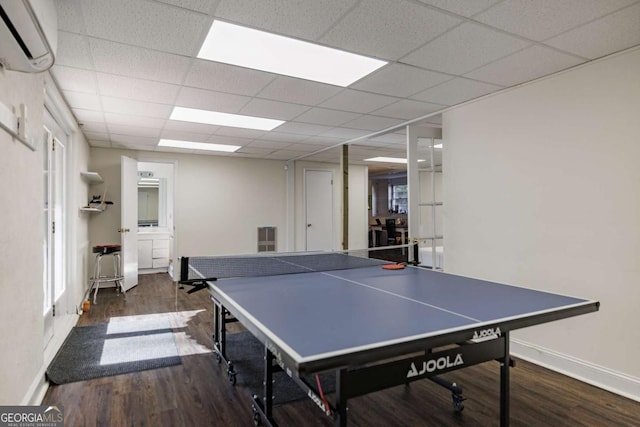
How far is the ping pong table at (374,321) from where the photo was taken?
1133 millimetres

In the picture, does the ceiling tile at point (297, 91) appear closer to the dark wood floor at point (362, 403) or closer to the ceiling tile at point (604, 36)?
the ceiling tile at point (604, 36)

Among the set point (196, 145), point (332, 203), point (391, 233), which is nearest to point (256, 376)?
point (196, 145)

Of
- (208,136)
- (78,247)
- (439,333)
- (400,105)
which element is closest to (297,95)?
(400,105)

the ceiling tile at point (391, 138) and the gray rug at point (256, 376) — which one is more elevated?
the ceiling tile at point (391, 138)

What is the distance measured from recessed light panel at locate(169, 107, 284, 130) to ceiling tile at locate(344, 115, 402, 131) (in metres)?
0.89

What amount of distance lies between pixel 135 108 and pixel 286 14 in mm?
2387

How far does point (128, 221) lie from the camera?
17.7ft

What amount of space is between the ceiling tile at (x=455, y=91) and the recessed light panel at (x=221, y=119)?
5.73 feet

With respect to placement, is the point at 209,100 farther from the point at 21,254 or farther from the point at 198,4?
the point at 21,254

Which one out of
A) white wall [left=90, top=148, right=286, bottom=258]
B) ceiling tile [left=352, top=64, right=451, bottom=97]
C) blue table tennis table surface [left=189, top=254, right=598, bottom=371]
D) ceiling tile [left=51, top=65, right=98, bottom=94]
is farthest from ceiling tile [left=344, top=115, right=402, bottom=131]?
white wall [left=90, top=148, right=286, bottom=258]

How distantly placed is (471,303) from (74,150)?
14.6 ft

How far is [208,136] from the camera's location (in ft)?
16.3

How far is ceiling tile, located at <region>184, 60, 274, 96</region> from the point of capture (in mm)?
2607

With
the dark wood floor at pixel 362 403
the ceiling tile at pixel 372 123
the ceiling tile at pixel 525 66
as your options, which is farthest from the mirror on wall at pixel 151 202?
the ceiling tile at pixel 525 66
